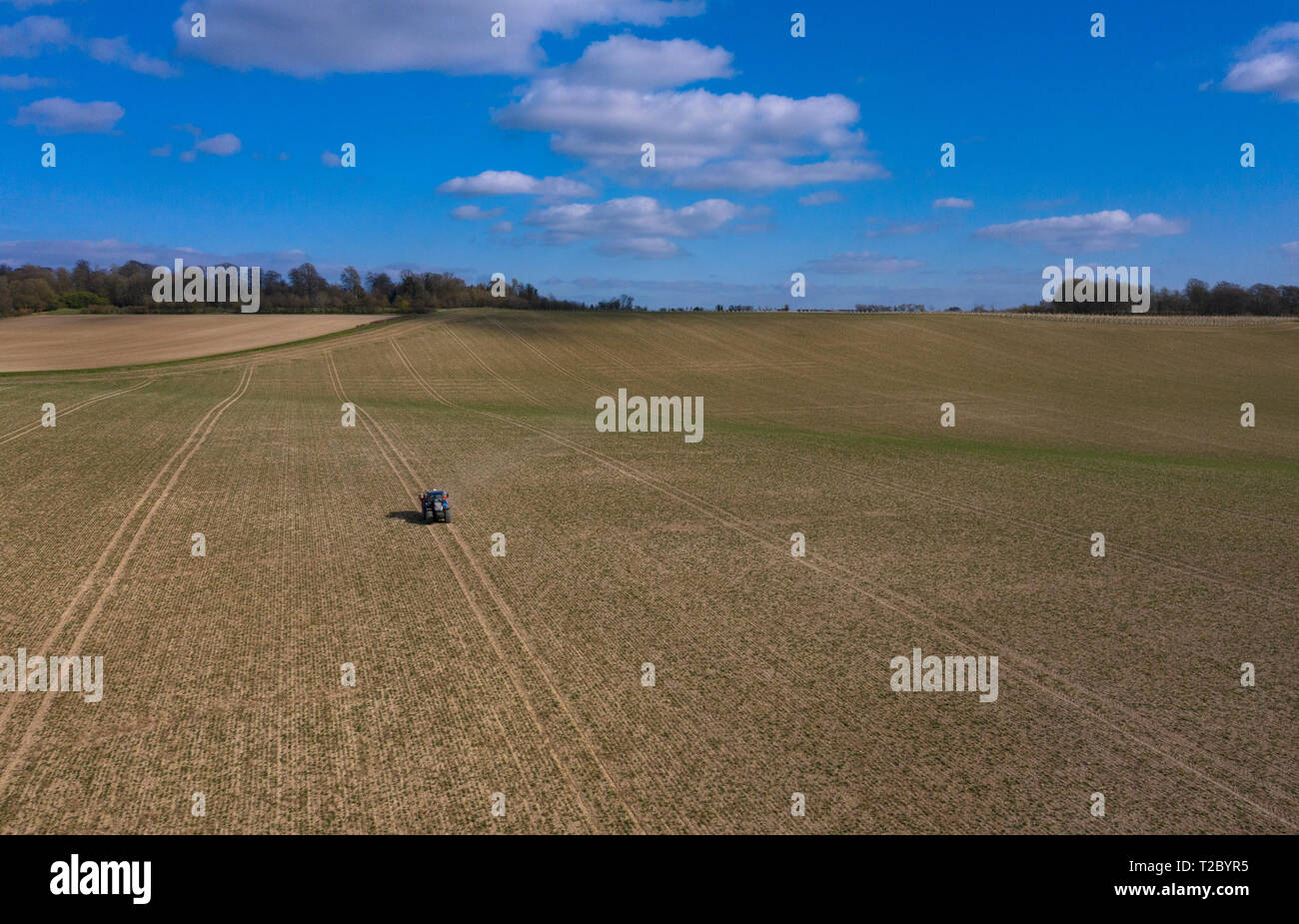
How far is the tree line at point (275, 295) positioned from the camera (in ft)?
361

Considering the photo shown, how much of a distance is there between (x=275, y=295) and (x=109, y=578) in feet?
384

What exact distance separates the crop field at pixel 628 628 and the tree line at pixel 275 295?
249 ft

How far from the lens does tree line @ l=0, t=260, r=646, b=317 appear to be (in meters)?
110

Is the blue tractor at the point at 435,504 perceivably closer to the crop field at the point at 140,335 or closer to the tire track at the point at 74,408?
the tire track at the point at 74,408

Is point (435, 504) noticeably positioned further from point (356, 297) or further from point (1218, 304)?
point (1218, 304)

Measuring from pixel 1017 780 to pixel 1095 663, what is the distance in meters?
5.58

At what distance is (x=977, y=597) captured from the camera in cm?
2039

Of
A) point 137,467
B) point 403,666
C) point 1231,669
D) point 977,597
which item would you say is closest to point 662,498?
point 977,597

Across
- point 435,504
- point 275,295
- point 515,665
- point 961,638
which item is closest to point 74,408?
point 435,504

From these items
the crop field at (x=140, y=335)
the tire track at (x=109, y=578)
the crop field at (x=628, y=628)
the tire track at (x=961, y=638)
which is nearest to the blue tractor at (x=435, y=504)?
the crop field at (x=628, y=628)

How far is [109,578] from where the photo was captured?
64.6 ft

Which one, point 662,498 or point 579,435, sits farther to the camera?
point 579,435
